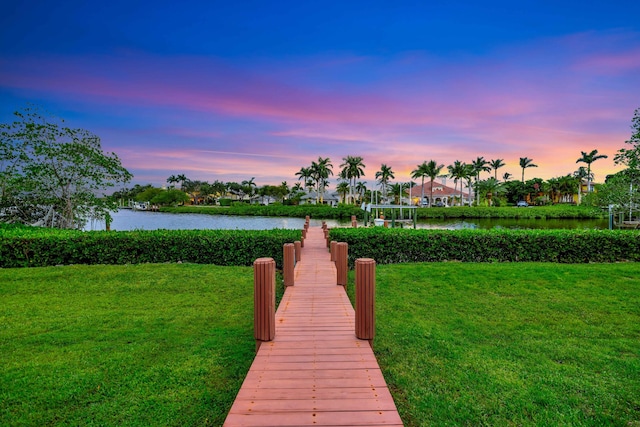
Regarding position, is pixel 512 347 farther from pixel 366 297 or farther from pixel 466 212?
pixel 466 212

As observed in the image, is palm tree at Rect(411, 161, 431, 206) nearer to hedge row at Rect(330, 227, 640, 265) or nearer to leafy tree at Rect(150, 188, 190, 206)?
hedge row at Rect(330, 227, 640, 265)

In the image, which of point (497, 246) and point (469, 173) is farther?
point (469, 173)

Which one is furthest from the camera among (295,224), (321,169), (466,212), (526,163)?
(526,163)

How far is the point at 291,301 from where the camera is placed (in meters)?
6.14

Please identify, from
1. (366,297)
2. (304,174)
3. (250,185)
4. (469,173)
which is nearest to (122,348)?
(366,297)

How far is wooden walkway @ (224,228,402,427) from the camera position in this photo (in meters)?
2.70

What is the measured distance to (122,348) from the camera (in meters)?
5.12

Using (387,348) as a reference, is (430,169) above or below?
above

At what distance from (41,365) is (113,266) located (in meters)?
6.80

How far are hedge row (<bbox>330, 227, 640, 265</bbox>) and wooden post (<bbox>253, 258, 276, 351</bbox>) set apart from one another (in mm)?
8024

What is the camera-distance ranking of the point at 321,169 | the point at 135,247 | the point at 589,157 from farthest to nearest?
the point at 321,169
the point at 589,157
the point at 135,247

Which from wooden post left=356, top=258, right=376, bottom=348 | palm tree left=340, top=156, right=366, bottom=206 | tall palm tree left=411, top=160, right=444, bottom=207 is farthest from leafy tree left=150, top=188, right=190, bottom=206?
wooden post left=356, top=258, right=376, bottom=348

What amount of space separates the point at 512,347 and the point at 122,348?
6.40 metres

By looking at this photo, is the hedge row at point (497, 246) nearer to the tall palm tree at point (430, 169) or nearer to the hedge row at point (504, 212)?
the hedge row at point (504, 212)
